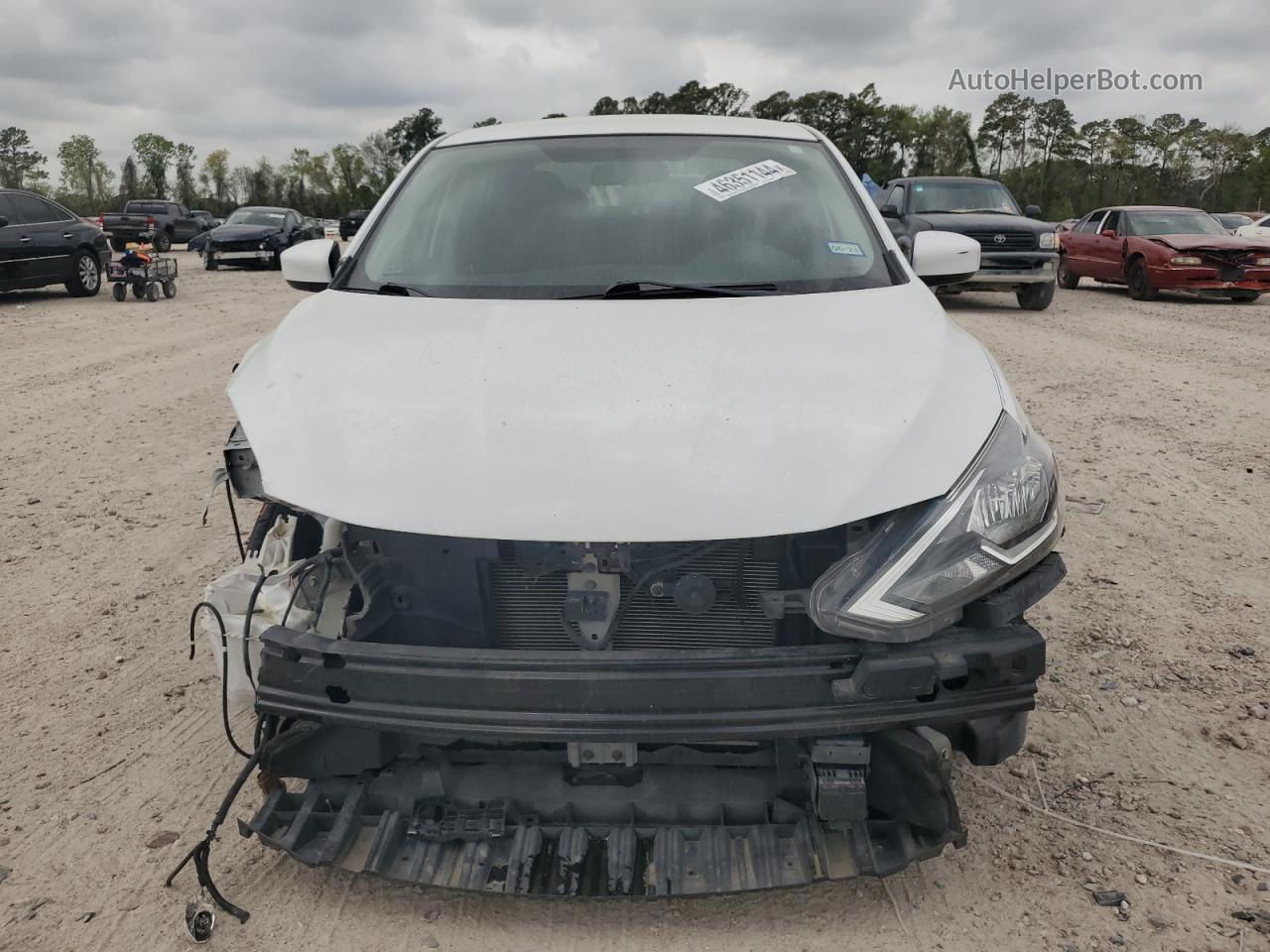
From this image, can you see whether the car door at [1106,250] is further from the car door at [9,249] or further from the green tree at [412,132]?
the green tree at [412,132]

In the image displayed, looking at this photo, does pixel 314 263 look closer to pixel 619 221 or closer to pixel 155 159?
pixel 619 221

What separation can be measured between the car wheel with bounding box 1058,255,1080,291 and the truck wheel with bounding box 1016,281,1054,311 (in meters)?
3.77

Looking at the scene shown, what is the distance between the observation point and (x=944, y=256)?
359cm

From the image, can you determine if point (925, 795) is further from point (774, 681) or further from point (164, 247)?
point (164, 247)

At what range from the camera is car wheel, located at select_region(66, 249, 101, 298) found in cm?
1499

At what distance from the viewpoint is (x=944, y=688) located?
1944 mm

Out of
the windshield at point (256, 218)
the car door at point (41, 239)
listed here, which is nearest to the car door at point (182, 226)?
the windshield at point (256, 218)

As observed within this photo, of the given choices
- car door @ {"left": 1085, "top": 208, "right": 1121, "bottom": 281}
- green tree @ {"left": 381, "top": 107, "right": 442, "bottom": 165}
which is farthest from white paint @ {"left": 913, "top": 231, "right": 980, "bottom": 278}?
green tree @ {"left": 381, "top": 107, "right": 442, "bottom": 165}

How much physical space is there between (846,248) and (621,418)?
1.33 meters

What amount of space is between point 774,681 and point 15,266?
1524 centimetres

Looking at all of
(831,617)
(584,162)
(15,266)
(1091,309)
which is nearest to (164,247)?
(15,266)

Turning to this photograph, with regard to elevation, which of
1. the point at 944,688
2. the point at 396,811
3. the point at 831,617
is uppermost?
the point at 831,617

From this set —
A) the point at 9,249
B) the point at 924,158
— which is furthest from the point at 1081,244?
the point at 924,158

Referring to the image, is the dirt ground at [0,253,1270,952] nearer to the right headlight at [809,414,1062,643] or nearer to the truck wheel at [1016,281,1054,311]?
the right headlight at [809,414,1062,643]
